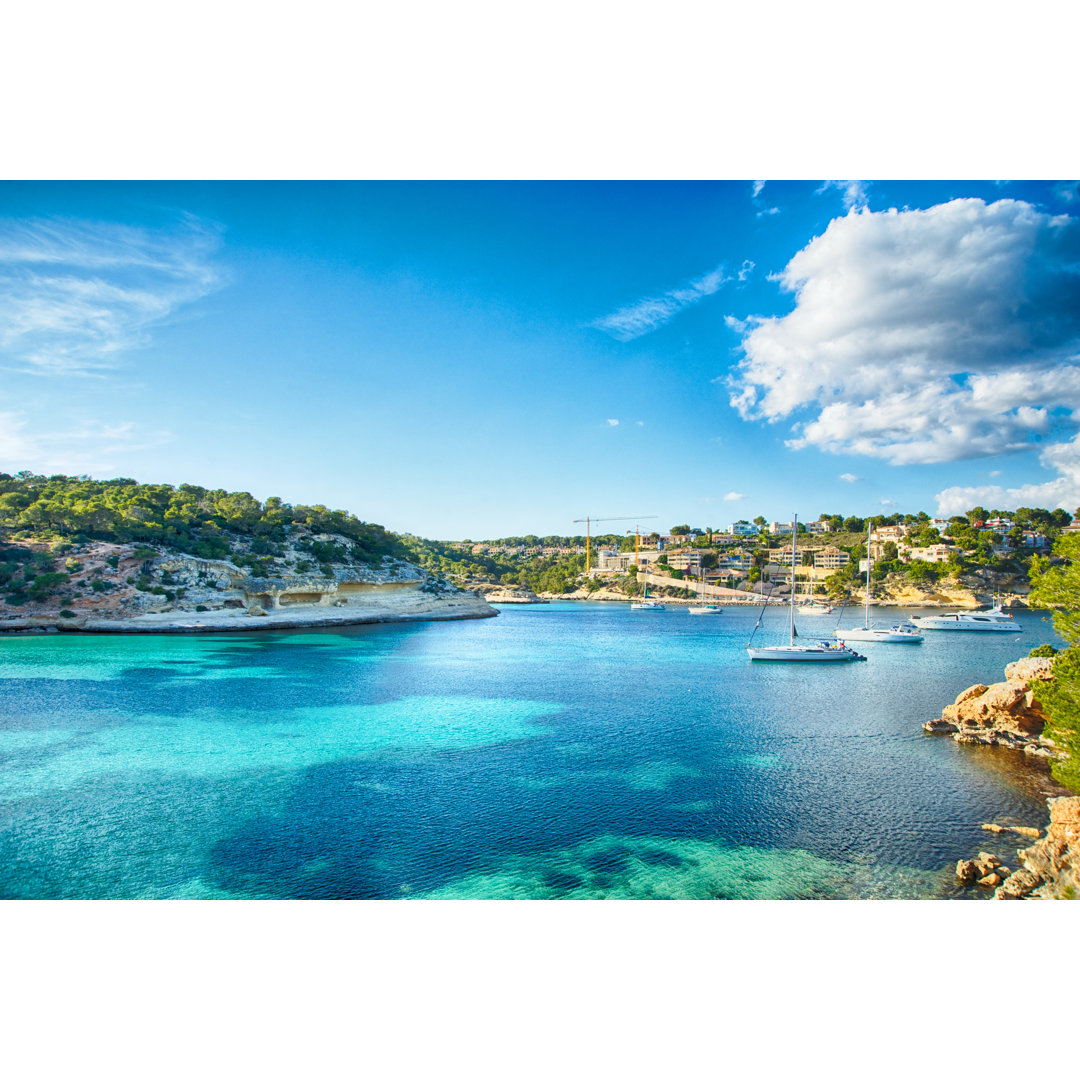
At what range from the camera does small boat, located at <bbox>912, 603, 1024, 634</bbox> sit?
19.2m

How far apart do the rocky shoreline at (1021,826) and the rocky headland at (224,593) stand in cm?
1763

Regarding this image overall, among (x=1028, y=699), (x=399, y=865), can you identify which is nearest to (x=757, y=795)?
(x=399, y=865)

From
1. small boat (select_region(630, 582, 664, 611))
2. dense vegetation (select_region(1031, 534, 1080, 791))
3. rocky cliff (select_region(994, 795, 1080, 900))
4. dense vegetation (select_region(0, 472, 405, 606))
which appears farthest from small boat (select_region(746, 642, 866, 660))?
small boat (select_region(630, 582, 664, 611))

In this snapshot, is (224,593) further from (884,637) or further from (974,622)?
(974,622)

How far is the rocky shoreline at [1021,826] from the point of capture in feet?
11.4

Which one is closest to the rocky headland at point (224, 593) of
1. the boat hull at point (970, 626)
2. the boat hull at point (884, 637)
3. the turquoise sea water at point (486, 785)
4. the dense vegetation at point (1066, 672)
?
the turquoise sea water at point (486, 785)

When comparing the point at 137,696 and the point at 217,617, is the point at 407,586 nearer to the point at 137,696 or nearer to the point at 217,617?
the point at 217,617

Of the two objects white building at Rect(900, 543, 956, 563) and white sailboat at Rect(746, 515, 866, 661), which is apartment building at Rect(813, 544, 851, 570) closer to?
white building at Rect(900, 543, 956, 563)

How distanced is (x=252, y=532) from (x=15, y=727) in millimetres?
15954

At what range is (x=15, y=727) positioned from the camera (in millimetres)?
7148

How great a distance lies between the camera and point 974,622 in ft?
64.7

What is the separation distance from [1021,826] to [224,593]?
19970mm

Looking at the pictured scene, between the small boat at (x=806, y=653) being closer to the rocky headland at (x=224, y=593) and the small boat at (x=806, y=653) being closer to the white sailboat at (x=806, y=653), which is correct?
the white sailboat at (x=806, y=653)

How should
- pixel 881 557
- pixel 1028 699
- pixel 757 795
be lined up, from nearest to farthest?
pixel 757 795 < pixel 1028 699 < pixel 881 557
